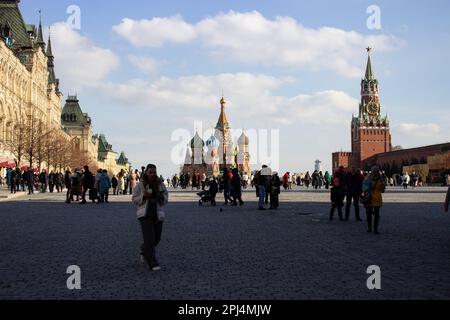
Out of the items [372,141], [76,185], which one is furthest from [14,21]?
[372,141]

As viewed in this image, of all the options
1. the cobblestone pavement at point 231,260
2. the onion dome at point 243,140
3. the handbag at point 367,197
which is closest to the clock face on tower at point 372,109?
the onion dome at point 243,140

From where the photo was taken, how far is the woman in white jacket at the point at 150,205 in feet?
28.3

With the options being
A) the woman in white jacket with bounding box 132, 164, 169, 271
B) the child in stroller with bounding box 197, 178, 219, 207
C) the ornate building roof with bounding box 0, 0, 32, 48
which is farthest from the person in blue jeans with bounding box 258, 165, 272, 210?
the ornate building roof with bounding box 0, 0, 32, 48

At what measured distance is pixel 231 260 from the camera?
9.28m

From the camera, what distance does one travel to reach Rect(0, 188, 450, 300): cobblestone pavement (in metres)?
6.93

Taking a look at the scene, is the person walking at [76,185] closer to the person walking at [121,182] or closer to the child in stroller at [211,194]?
the child in stroller at [211,194]

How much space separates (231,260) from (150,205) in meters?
1.59

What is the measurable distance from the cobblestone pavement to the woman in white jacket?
44cm

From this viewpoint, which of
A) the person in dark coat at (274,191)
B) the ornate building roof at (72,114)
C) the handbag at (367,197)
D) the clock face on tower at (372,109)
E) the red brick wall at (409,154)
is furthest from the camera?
the clock face on tower at (372,109)

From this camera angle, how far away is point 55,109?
95.1m

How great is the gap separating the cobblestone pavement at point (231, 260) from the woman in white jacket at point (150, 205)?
0.44 meters
